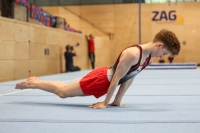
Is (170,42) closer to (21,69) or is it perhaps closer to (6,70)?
(6,70)

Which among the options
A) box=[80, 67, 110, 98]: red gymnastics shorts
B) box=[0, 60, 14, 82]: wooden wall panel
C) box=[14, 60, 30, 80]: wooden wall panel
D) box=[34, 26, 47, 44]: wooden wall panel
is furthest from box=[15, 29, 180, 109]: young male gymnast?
box=[34, 26, 47, 44]: wooden wall panel

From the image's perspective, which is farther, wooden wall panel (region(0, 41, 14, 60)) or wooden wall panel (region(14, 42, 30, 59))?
wooden wall panel (region(14, 42, 30, 59))

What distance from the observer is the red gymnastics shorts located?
3.88m

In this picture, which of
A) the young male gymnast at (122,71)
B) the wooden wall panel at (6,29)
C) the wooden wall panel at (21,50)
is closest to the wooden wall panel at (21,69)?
the wooden wall panel at (21,50)

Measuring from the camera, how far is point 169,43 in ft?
11.6

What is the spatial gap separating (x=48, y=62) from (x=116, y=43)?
1012cm

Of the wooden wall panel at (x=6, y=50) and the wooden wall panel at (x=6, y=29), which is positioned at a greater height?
the wooden wall panel at (x=6, y=29)

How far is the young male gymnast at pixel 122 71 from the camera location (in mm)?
3586

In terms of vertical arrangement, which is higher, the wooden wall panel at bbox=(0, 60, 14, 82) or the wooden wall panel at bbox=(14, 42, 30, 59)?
the wooden wall panel at bbox=(14, 42, 30, 59)

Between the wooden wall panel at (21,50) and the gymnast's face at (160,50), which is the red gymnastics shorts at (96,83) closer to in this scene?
the gymnast's face at (160,50)

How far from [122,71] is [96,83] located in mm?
385

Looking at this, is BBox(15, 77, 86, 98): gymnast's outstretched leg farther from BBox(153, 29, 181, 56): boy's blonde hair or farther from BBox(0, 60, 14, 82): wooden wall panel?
BBox(0, 60, 14, 82): wooden wall panel

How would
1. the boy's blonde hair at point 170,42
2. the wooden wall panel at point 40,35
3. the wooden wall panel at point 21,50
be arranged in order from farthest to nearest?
1. the wooden wall panel at point 40,35
2. the wooden wall panel at point 21,50
3. the boy's blonde hair at point 170,42

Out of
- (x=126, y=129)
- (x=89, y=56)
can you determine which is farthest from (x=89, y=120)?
(x=89, y=56)
